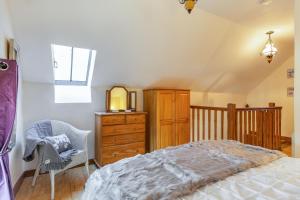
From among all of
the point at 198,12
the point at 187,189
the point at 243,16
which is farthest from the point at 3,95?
the point at 243,16

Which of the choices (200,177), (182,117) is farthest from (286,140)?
(200,177)

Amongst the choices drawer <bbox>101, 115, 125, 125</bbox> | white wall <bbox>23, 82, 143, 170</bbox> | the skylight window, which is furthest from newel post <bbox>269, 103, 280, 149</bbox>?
the skylight window

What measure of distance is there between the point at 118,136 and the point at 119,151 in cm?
26

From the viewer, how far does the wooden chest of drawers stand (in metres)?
3.16

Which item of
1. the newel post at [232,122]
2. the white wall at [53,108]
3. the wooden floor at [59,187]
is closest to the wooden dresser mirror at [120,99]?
the white wall at [53,108]

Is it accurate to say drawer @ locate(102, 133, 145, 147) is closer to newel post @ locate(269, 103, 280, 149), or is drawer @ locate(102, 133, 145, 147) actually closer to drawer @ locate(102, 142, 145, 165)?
drawer @ locate(102, 142, 145, 165)

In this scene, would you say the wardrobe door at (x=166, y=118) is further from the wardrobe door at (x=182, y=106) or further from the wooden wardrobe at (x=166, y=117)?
the wardrobe door at (x=182, y=106)

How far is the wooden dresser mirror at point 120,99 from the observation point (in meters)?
3.53

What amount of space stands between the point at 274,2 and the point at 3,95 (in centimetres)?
342

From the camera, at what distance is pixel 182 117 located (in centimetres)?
396

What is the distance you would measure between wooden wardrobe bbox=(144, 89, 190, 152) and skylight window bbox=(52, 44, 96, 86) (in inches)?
49.2

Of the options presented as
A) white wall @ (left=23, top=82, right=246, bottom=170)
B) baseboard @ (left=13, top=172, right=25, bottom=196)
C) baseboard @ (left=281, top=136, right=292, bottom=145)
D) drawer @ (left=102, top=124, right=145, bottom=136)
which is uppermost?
white wall @ (left=23, top=82, right=246, bottom=170)

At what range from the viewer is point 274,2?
2.74 meters

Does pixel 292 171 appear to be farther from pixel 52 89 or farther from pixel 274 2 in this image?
pixel 52 89
